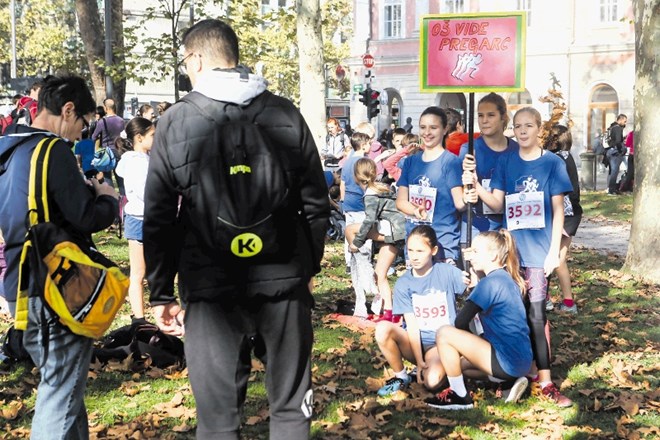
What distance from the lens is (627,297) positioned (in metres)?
10.9

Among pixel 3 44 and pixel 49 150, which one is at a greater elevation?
pixel 3 44

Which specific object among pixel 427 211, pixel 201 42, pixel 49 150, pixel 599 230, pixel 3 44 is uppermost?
pixel 3 44

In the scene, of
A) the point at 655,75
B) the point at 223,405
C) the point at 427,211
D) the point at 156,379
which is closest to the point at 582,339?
the point at 427,211

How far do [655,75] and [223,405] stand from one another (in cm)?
954

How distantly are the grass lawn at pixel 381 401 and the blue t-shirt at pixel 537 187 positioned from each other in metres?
0.98

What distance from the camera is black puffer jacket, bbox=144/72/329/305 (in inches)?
148

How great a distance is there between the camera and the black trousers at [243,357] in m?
3.81

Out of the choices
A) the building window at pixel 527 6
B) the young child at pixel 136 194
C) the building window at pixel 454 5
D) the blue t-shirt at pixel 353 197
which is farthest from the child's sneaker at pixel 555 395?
the building window at pixel 454 5

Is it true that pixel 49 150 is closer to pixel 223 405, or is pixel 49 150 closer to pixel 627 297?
pixel 223 405

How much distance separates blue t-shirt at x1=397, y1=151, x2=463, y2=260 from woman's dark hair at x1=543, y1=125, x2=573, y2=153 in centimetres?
350

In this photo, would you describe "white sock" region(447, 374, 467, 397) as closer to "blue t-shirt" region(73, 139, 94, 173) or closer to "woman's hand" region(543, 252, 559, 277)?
"woman's hand" region(543, 252, 559, 277)

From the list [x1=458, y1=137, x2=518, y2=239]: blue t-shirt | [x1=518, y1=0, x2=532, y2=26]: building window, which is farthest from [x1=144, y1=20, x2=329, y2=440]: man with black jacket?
[x1=518, y1=0, x2=532, y2=26]: building window

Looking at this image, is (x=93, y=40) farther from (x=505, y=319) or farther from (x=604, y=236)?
(x=505, y=319)

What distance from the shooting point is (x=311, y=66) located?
18.0 meters
